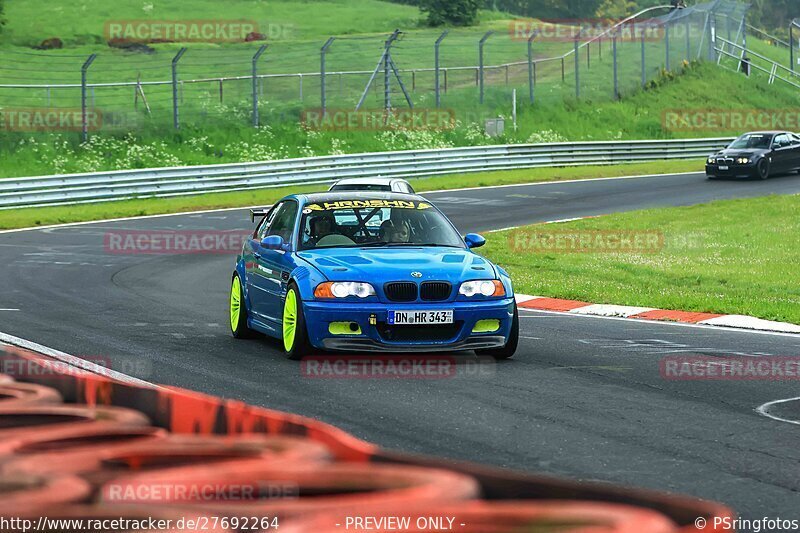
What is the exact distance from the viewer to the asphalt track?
7137 mm

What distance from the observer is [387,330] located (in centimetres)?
1083

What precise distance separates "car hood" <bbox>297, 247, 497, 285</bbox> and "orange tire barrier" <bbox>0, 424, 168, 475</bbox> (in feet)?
16.3

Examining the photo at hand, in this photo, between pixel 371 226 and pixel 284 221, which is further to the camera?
pixel 284 221

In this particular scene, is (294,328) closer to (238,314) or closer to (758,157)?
(238,314)

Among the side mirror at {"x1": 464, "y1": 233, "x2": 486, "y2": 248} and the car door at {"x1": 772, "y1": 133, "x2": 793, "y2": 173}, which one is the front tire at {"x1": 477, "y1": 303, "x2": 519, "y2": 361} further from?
the car door at {"x1": 772, "y1": 133, "x2": 793, "y2": 173}

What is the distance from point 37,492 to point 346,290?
651cm

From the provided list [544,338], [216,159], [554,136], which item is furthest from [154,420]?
[554,136]

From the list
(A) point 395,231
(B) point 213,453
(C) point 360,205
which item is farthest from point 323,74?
(B) point 213,453

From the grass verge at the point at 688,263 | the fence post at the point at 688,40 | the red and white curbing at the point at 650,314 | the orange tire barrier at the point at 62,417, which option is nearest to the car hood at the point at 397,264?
the red and white curbing at the point at 650,314

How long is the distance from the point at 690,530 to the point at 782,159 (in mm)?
36073

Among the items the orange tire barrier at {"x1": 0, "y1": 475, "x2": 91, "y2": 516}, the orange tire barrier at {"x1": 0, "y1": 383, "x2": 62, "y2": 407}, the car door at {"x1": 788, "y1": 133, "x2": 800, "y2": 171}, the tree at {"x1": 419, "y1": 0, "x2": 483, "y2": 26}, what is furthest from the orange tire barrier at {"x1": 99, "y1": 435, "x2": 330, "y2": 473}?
the tree at {"x1": 419, "y1": 0, "x2": 483, "y2": 26}

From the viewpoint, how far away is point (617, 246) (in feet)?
78.7

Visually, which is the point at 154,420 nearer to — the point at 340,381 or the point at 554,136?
the point at 340,381

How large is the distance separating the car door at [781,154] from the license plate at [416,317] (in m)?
29.1
